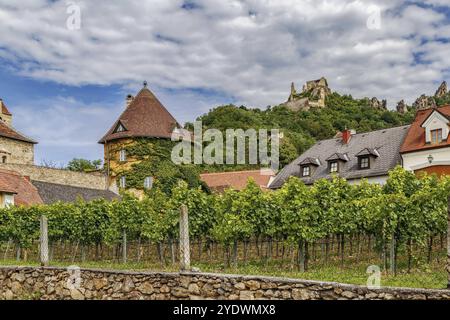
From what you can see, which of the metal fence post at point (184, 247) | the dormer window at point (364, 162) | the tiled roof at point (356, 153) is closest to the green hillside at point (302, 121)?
the tiled roof at point (356, 153)

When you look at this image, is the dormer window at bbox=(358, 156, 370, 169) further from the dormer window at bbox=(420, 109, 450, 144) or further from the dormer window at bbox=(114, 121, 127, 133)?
the dormer window at bbox=(114, 121, 127, 133)

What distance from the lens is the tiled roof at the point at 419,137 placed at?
33188mm

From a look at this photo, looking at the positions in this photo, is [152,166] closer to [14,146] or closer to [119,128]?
[119,128]

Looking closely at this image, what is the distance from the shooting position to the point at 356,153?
37.3 meters

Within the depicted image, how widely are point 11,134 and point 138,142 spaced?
12521 mm

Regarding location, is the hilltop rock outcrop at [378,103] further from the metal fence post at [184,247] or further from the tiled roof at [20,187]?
the metal fence post at [184,247]

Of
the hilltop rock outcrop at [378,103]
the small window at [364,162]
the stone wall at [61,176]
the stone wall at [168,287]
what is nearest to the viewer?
the stone wall at [168,287]

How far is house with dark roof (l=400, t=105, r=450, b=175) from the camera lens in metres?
32.7

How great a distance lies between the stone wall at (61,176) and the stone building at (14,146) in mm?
3849

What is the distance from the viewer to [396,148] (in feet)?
117

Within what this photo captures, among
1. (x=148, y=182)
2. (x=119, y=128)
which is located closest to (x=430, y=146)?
(x=148, y=182)

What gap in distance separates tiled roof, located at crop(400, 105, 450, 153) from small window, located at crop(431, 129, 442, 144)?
1.09 ft

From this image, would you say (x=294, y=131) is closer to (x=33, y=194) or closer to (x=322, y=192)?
(x=33, y=194)
